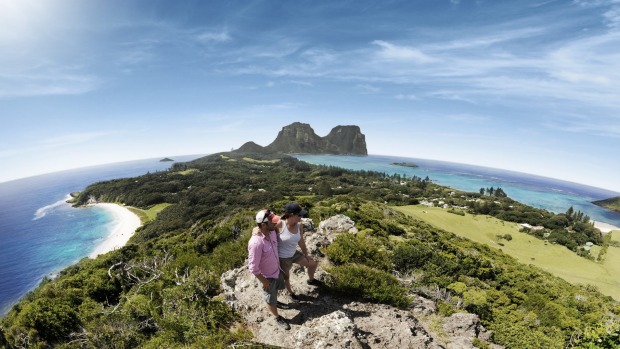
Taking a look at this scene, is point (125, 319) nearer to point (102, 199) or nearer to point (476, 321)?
point (476, 321)

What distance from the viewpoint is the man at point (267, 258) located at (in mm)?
5332

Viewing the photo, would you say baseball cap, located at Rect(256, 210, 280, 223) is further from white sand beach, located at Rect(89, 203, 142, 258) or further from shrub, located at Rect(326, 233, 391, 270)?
white sand beach, located at Rect(89, 203, 142, 258)

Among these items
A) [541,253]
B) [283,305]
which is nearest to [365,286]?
[283,305]

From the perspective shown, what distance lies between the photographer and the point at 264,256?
18.3 ft

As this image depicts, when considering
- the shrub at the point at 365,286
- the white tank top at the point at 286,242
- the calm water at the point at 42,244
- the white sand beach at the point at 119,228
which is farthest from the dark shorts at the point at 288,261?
the calm water at the point at 42,244

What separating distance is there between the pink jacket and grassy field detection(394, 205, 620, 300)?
44680mm

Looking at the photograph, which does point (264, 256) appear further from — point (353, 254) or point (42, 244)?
point (42, 244)

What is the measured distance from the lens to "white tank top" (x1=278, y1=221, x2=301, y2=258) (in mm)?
5988

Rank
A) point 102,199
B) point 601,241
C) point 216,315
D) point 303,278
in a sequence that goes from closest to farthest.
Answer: point 216,315
point 303,278
point 601,241
point 102,199

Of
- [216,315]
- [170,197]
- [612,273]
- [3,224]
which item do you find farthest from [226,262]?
[3,224]

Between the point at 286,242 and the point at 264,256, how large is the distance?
642mm

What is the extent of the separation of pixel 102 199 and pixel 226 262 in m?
148

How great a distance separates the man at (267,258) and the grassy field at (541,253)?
44485 millimetres

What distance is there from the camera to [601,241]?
65250mm
